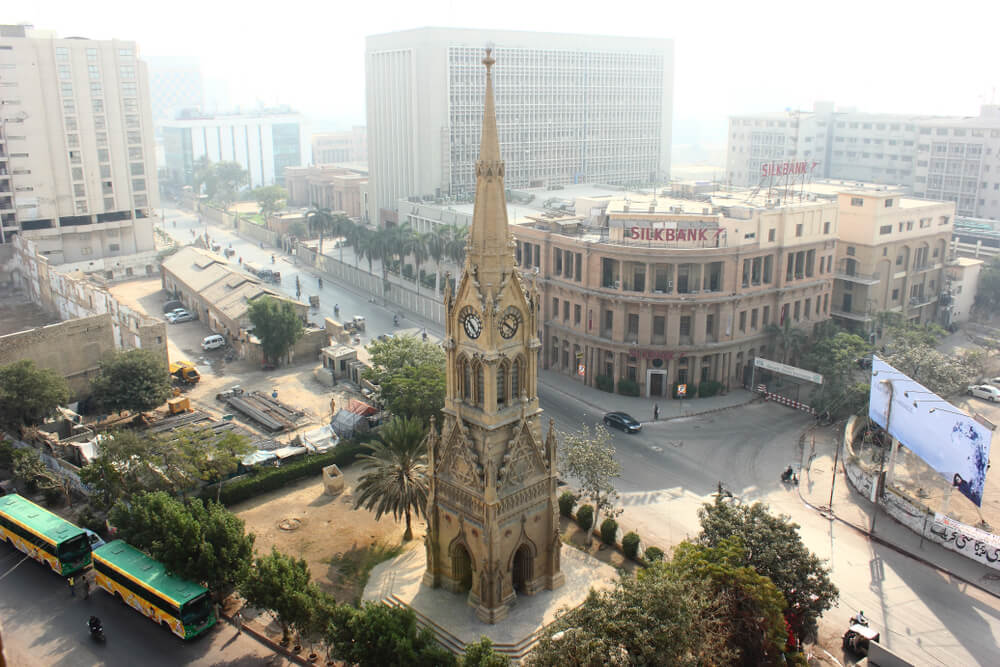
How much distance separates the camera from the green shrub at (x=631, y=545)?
5284 cm

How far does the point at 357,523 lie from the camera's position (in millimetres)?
57812

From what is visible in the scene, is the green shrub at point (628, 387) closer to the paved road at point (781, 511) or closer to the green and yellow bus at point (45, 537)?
the paved road at point (781, 511)

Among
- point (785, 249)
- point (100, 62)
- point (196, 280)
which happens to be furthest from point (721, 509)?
point (100, 62)

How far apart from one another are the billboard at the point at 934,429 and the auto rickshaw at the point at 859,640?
14941 millimetres

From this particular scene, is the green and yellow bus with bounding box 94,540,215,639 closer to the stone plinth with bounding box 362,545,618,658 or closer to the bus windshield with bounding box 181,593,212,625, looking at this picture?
the bus windshield with bounding box 181,593,212,625

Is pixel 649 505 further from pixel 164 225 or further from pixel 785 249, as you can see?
pixel 164 225

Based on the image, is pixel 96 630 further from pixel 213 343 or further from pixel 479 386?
pixel 213 343

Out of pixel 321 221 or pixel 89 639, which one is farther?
pixel 321 221

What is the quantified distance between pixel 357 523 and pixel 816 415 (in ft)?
152

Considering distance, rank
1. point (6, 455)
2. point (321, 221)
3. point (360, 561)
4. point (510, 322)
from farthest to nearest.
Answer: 1. point (321, 221)
2. point (6, 455)
3. point (360, 561)
4. point (510, 322)

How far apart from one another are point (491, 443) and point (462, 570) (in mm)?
8286

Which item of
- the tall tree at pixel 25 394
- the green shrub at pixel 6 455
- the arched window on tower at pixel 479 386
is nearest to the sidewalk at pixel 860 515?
the arched window on tower at pixel 479 386

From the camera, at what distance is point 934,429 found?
2211 inches

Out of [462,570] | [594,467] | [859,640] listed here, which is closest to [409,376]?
[594,467]
